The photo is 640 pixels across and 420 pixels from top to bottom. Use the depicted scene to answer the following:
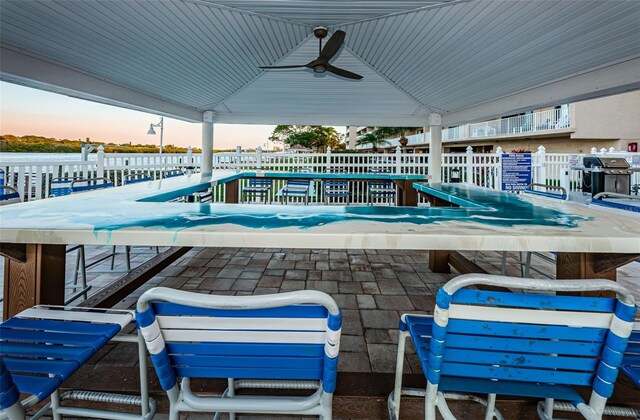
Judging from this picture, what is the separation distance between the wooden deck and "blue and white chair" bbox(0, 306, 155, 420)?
11.6 inches

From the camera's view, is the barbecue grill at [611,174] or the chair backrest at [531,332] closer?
the chair backrest at [531,332]

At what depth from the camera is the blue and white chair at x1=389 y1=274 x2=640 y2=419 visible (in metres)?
0.97

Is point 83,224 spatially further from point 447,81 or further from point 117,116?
point 117,116

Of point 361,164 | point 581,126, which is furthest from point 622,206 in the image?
point 581,126

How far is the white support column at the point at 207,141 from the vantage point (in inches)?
309

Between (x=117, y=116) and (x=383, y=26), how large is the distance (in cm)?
1771

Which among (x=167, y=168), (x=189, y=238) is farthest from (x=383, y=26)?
(x=167, y=168)

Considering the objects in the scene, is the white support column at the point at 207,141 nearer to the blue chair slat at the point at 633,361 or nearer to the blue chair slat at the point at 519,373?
the blue chair slat at the point at 519,373

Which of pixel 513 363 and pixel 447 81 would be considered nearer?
pixel 513 363

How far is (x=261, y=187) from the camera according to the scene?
7625 millimetres

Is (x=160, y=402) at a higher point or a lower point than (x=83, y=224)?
lower

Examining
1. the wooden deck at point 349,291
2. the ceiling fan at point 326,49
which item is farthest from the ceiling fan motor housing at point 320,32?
the wooden deck at point 349,291

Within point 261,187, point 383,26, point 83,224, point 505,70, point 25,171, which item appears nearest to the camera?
point 83,224

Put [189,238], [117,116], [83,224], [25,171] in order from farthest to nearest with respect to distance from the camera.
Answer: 1. [117,116]
2. [25,171]
3. [83,224]
4. [189,238]
